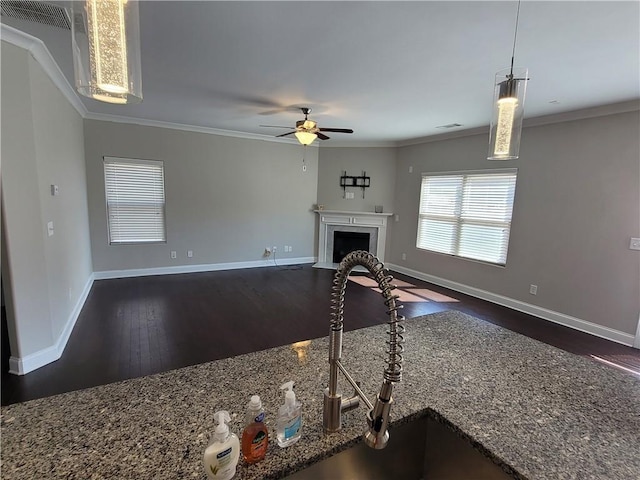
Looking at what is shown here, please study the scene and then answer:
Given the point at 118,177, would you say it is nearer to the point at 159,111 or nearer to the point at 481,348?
the point at 159,111

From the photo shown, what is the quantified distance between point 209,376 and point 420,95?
3451 mm

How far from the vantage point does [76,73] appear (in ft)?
2.95

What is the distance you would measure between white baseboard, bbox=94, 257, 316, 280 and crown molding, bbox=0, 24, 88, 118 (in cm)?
278

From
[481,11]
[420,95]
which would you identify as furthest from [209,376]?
[420,95]

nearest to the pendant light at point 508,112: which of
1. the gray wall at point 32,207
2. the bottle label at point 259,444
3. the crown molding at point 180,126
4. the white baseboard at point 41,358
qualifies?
the bottle label at point 259,444

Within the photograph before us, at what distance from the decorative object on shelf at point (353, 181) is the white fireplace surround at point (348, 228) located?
514mm

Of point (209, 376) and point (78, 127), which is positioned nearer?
point (209, 376)

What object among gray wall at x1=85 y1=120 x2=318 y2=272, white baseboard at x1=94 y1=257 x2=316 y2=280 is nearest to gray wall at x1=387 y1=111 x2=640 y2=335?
gray wall at x1=85 y1=120 x2=318 y2=272

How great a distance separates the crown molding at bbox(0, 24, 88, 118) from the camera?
2307 mm

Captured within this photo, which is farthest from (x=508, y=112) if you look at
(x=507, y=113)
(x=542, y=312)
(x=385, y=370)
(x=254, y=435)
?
(x=542, y=312)

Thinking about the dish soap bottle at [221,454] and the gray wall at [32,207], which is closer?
the dish soap bottle at [221,454]

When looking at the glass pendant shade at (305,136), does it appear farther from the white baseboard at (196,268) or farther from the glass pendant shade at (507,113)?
the white baseboard at (196,268)

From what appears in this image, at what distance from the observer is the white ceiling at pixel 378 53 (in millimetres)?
1962

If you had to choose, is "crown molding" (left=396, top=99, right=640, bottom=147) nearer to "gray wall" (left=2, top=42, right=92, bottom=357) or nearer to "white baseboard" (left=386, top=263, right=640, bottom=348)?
"white baseboard" (left=386, top=263, right=640, bottom=348)
